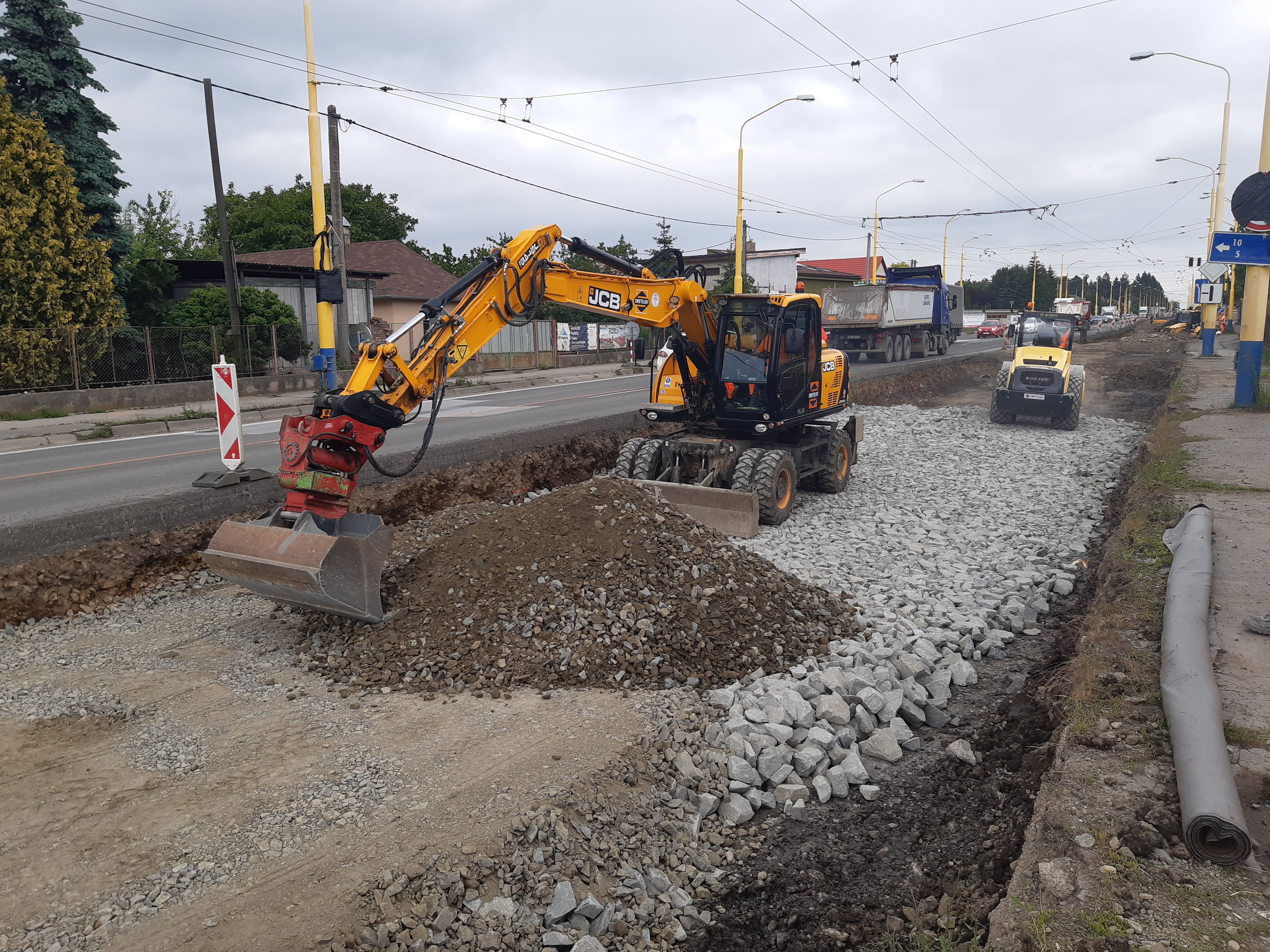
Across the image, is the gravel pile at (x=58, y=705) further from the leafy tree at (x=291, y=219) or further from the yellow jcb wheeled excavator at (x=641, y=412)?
the leafy tree at (x=291, y=219)

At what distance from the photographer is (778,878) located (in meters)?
4.34

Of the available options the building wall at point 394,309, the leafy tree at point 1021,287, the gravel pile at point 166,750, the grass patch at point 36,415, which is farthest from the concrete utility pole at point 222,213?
the leafy tree at point 1021,287

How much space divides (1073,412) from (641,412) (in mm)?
11485

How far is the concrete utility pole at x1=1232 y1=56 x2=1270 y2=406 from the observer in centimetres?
1742

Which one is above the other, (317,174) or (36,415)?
(317,174)

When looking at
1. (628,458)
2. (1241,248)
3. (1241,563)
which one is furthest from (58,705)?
(1241,248)

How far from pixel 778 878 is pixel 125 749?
3664mm

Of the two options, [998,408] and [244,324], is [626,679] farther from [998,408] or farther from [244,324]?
[244,324]

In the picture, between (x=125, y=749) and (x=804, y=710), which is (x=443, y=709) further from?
(x=804, y=710)

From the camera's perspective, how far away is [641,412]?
11.7 metres

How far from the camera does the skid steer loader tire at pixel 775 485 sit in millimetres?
10664

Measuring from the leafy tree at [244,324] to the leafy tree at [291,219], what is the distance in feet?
56.7

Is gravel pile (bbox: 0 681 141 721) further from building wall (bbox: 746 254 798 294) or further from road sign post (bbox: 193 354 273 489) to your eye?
building wall (bbox: 746 254 798 294)

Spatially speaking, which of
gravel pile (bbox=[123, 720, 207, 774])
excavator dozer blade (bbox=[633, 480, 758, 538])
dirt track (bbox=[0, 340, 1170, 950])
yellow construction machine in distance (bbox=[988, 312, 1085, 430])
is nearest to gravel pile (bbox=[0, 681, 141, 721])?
dirt track (bbox=[0, 340, 1170, 950])
